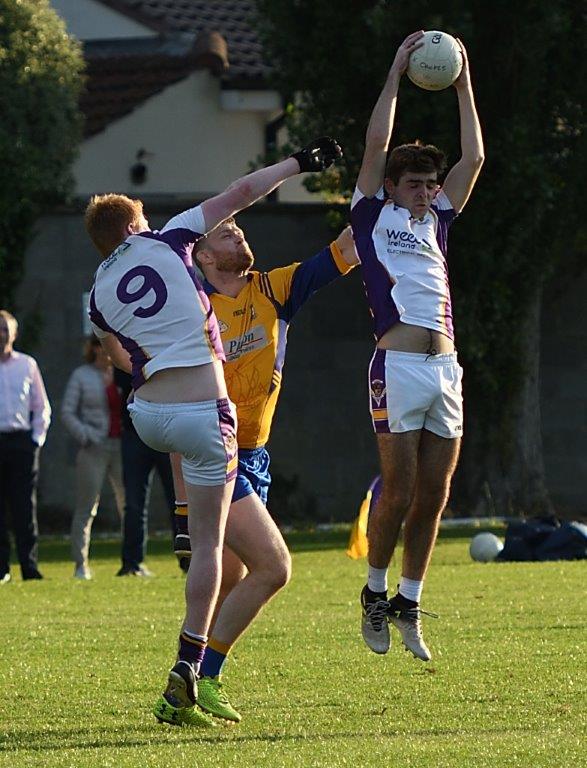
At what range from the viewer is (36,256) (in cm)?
1870

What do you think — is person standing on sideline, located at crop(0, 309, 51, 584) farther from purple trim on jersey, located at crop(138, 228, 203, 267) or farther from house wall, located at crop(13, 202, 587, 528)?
purple trim on jersey, located at crop(138, 228, 203, 267)

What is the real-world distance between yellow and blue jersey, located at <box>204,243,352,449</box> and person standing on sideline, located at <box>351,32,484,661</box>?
1.14 ft

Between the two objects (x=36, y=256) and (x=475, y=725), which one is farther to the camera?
(x=36, y=256)

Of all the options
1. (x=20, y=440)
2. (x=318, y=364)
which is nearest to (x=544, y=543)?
(x=20, y=440)

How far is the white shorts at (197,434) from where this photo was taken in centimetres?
637

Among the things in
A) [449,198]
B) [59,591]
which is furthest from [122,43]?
[449,198]

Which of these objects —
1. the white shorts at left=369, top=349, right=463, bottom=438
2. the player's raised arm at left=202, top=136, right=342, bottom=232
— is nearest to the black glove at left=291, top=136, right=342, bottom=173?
the player's raised arm at left=202, top=136, right=342, bottom=232

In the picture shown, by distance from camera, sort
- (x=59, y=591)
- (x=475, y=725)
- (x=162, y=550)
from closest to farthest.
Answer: (x=475, y=725) < (x=59, y=591) < (x=162, y=550)

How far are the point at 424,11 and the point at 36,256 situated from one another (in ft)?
16.6

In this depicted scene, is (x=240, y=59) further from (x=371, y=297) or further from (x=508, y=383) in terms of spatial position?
(x=371, y=297)

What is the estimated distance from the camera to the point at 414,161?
290 inches

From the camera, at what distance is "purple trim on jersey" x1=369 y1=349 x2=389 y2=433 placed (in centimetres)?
734

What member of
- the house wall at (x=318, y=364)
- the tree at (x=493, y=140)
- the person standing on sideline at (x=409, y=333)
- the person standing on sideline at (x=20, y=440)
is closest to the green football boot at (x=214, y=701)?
the person standing on sideline at (x=409, y=333)

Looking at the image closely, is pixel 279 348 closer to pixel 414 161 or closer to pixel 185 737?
pixel 414 161
